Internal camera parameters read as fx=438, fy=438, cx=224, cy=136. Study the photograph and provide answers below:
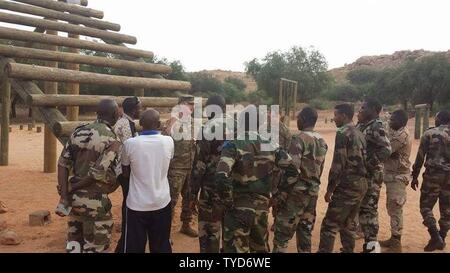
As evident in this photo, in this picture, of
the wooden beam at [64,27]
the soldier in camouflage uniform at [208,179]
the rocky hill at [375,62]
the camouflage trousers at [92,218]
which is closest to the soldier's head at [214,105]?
the soldier in camouflage uniform at [208,179]

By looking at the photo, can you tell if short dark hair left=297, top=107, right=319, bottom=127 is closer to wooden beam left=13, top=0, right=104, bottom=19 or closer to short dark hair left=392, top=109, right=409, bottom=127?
short dark hair left=392, top=109, right=409, bottom=127

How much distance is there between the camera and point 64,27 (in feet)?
31.1

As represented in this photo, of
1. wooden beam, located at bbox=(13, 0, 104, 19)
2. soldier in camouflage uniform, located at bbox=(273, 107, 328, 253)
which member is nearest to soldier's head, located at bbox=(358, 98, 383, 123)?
soldier in camouflage uniform, located at bbox=(273, 107, 328, 253)

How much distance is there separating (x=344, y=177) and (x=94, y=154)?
111 inches

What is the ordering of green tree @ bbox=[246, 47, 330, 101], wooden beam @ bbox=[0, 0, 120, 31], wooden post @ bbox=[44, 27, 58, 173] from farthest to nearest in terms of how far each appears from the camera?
green tree @ bbox=[246, 47, 330, 101]
wooden post @ bbox=[44, 27, 58, 173]
wooden beam @ bbox=[0, 0, 120, 31]

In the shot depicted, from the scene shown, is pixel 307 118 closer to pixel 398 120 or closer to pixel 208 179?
pixel 208 179

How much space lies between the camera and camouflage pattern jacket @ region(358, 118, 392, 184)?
5297mm

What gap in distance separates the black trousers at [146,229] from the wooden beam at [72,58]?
4490 millimetres

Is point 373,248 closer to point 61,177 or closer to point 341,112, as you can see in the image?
point 341,112

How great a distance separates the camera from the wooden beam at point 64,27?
8.82 metres

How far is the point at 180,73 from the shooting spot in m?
37.3

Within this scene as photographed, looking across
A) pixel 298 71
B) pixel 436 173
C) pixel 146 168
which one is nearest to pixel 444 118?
pixel 436 173

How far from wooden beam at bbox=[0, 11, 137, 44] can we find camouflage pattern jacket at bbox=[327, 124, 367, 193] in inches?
269

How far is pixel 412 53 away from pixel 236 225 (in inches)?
2928
